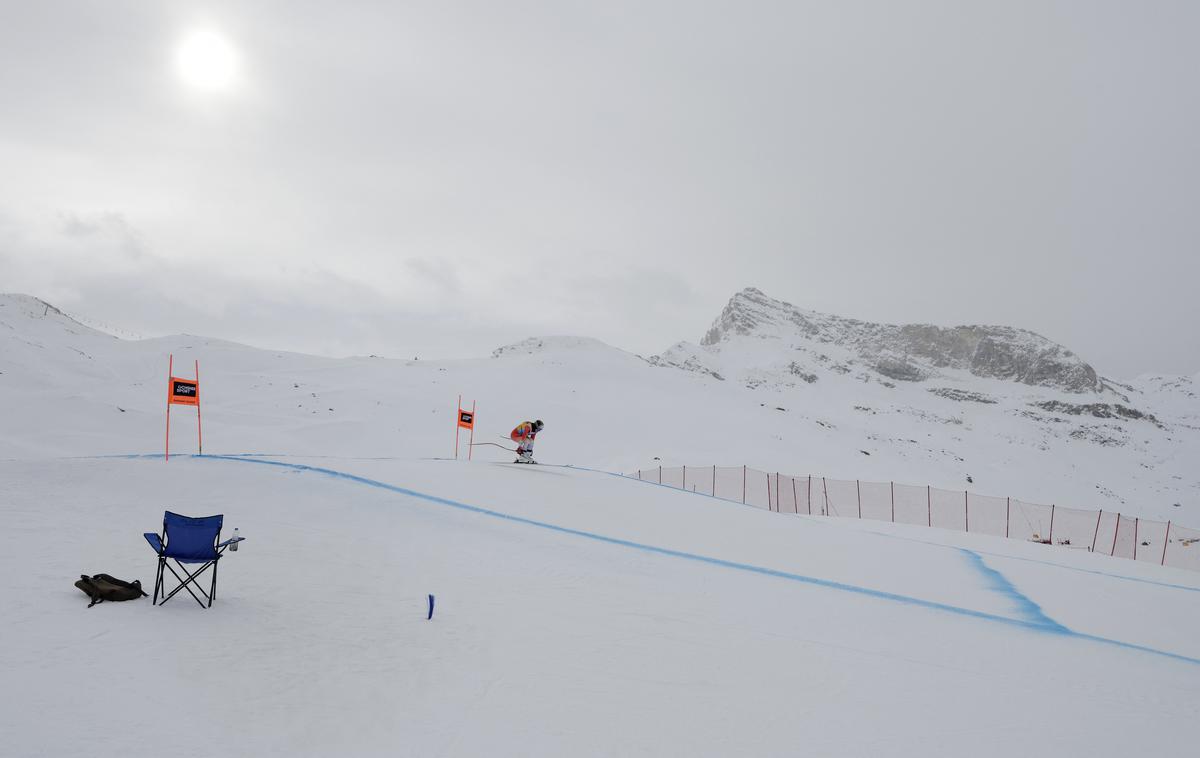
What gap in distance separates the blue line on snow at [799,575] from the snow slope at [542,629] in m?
0.08

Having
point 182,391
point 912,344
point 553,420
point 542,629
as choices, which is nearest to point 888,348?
point 912,344

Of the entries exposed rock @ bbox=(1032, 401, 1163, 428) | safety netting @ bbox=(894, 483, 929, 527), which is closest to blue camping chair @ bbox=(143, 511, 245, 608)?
safety netting @ bbox=(894, 483, 929, 527)

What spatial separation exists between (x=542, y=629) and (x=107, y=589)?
426cm

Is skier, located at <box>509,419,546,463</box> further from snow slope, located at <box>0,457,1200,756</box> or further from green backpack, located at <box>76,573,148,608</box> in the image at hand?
green backpack, located at <box>76,573,148,608</box>

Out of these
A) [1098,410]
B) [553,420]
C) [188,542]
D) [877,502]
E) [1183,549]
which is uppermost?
[188,542]

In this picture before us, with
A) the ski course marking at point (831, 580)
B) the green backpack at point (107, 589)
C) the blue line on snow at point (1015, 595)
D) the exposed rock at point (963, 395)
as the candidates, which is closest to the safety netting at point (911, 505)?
the blue line on snow at point (1015, 595)

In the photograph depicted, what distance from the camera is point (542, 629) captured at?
7516mm

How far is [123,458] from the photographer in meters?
14.0

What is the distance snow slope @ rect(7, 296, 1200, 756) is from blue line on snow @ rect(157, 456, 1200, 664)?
79 mm

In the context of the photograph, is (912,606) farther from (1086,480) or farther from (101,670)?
(1086,480)

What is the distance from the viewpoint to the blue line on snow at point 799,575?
1021 cm

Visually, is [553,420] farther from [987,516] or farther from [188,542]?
[188,542]

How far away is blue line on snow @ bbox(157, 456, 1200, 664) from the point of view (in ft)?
33.5

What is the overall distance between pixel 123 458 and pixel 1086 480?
248 feet
